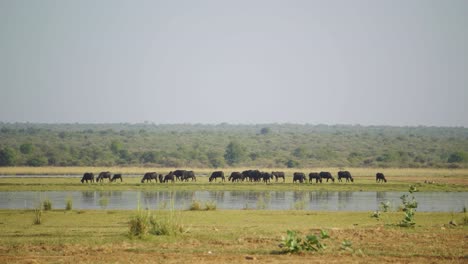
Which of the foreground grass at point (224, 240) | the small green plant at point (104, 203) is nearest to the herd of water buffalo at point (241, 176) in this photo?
the small green plant at point (104, 203)

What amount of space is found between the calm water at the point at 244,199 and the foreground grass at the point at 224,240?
5.81 meters

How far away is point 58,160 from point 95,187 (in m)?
31.1

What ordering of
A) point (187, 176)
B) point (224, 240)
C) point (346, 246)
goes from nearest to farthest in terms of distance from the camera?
point (346, 246) → point (224, 240) → point (187, 176)

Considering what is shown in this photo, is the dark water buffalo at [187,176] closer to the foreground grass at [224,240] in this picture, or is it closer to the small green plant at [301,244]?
the foreground grass at [224,240]

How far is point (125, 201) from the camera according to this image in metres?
35.5

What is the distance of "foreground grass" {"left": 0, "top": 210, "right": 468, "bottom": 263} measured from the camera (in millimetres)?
16547

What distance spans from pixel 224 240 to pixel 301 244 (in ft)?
8.49

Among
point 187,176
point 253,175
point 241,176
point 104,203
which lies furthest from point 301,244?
point 187,176

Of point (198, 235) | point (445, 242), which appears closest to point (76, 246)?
point (198, 235)

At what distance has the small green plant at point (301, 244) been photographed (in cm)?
1689

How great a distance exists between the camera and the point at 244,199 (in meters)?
37.1

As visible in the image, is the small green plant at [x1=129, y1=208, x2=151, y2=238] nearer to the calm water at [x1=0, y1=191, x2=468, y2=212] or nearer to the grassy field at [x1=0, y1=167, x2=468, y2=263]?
the grassy field at [x1=0, y1=167, x2=468, y2=263]

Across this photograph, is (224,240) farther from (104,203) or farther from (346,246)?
(104,203)

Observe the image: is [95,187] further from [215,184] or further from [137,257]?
[137,257]
